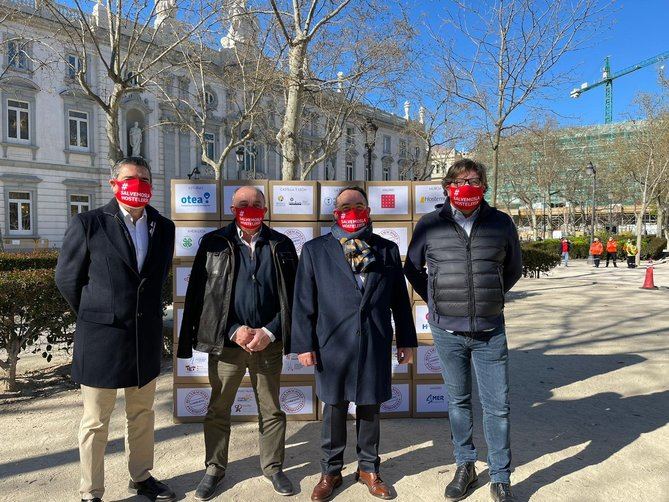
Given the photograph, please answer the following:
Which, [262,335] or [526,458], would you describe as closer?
[262,335]

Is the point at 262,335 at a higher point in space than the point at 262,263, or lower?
lower

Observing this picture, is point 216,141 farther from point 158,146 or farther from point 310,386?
point 310,386

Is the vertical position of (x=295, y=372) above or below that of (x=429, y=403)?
above

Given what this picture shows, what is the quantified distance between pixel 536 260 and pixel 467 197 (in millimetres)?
14957

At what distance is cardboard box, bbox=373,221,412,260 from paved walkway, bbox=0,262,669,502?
1.64 m

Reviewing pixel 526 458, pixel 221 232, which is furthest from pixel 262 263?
pixel 526 458

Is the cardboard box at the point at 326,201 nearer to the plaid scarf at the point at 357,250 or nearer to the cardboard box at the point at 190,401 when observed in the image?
the plaid scarf at the point at 357,250

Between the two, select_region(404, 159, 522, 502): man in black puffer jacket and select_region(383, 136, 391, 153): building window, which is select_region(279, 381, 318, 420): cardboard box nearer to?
select_region(404, 159, 522, 502): man in black puffer jacket

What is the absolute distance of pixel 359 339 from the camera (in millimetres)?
3168

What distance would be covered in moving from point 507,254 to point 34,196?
31.1m

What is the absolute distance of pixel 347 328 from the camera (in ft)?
10.5

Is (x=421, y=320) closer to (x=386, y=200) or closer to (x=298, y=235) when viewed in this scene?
(x=386, y=200)

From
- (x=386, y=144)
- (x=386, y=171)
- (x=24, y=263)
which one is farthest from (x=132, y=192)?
(x=386, y=144)

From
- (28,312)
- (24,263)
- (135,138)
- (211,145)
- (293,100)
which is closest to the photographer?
(28,312)
